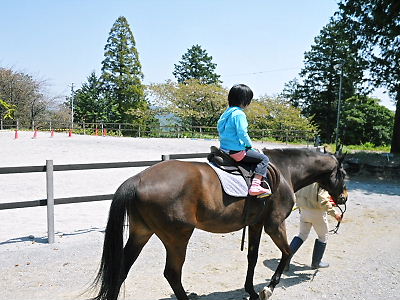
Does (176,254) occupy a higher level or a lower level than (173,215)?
lower

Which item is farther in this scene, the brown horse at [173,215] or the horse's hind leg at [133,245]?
the horse's hind leg at [133,245]

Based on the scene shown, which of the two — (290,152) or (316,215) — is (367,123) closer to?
(316,215)

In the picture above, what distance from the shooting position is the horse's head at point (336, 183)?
182 inches

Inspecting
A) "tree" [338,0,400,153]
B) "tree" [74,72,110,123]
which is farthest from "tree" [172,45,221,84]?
"tree" [338,0,400,153]

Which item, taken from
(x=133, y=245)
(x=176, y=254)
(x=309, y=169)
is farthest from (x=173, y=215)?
(x=309, y=169)

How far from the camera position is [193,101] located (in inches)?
1517

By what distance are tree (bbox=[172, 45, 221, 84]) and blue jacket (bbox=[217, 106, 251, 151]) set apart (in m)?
55.3

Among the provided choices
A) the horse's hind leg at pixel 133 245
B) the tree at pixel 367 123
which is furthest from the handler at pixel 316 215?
the tree at pixel 367 123

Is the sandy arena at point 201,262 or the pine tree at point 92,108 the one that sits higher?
the pine tree at point 92,108

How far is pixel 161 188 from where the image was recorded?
→ 129 inches

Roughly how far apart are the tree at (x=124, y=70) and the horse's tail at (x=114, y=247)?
3875 centimetres

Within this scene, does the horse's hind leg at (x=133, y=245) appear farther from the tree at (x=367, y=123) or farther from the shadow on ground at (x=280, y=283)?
the tree at (x=367, y=123)

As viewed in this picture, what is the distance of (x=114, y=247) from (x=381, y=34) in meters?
16.2

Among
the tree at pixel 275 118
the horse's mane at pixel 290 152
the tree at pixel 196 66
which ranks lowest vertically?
the horse's mane at pixel 290 152
